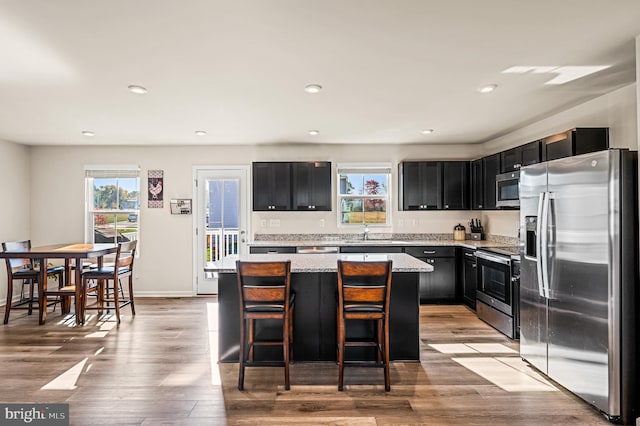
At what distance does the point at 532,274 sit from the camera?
→ 311 cm

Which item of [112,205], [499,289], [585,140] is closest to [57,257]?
[112,205]

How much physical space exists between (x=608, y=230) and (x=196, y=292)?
5550 mm

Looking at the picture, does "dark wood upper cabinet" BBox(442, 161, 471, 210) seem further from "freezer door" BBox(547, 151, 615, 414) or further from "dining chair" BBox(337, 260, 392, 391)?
"dining chair" BBox(337, 260, 392, 391)

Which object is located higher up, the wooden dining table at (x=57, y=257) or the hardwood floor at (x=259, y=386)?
the wooden dining table at (x=57, y=257)

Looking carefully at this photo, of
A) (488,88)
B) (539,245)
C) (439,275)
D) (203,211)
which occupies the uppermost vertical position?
(488,88)

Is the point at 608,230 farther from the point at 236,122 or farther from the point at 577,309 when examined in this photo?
the point at 236,122

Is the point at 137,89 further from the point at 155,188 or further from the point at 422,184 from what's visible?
the point at 422,184

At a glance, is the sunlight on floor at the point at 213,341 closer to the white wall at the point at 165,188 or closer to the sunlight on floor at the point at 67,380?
the sunlight on floor at the point at 67,380


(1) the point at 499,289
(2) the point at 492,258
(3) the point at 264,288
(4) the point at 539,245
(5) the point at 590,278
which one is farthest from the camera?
(2) the point at 492,258

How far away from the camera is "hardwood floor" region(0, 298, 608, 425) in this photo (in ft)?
8.04

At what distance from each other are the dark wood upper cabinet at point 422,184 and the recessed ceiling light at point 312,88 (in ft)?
9.07

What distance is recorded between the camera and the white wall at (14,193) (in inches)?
217

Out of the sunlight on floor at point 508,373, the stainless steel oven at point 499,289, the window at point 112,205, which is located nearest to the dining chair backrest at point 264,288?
the sunlight on floor at point 508,373

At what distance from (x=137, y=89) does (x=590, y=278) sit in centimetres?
396
